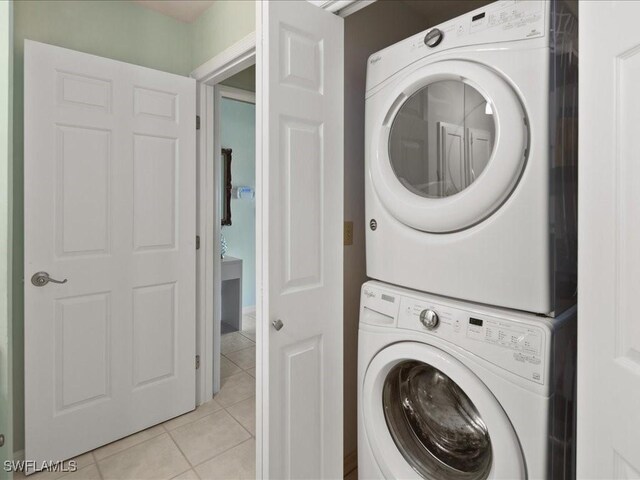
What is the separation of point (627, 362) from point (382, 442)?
3.08 feet

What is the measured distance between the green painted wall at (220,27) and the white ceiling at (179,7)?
0.13ft

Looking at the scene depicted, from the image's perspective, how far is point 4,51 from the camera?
1416 mm

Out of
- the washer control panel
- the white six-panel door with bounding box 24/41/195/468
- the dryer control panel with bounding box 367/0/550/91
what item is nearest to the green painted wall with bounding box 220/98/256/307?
the white six-panel door with bounding box 24/41/195/468

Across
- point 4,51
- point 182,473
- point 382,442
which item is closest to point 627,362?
point 382,442

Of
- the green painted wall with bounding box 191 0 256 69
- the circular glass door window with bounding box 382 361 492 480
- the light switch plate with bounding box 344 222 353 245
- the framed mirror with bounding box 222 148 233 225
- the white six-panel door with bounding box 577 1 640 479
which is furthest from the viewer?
the framed mirror with bounding box 222 148 233 225

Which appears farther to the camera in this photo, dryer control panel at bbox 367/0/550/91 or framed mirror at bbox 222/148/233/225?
framed mirror at bbox 222/148/233/225

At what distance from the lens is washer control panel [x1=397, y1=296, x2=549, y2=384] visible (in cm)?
101

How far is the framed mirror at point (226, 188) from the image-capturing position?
3.95m

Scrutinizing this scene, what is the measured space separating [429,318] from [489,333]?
7.5 inches

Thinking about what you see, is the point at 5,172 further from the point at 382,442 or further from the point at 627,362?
the point at 627,362

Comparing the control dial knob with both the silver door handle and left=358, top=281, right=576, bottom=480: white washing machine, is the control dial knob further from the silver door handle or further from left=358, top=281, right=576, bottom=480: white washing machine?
the silver door handle

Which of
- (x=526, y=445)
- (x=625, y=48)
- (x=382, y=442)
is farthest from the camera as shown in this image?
(x=382, y=442)

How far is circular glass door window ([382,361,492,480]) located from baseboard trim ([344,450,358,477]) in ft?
1.91

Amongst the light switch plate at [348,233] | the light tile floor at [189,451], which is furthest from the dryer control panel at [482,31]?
the light tile floor at [189,451]
